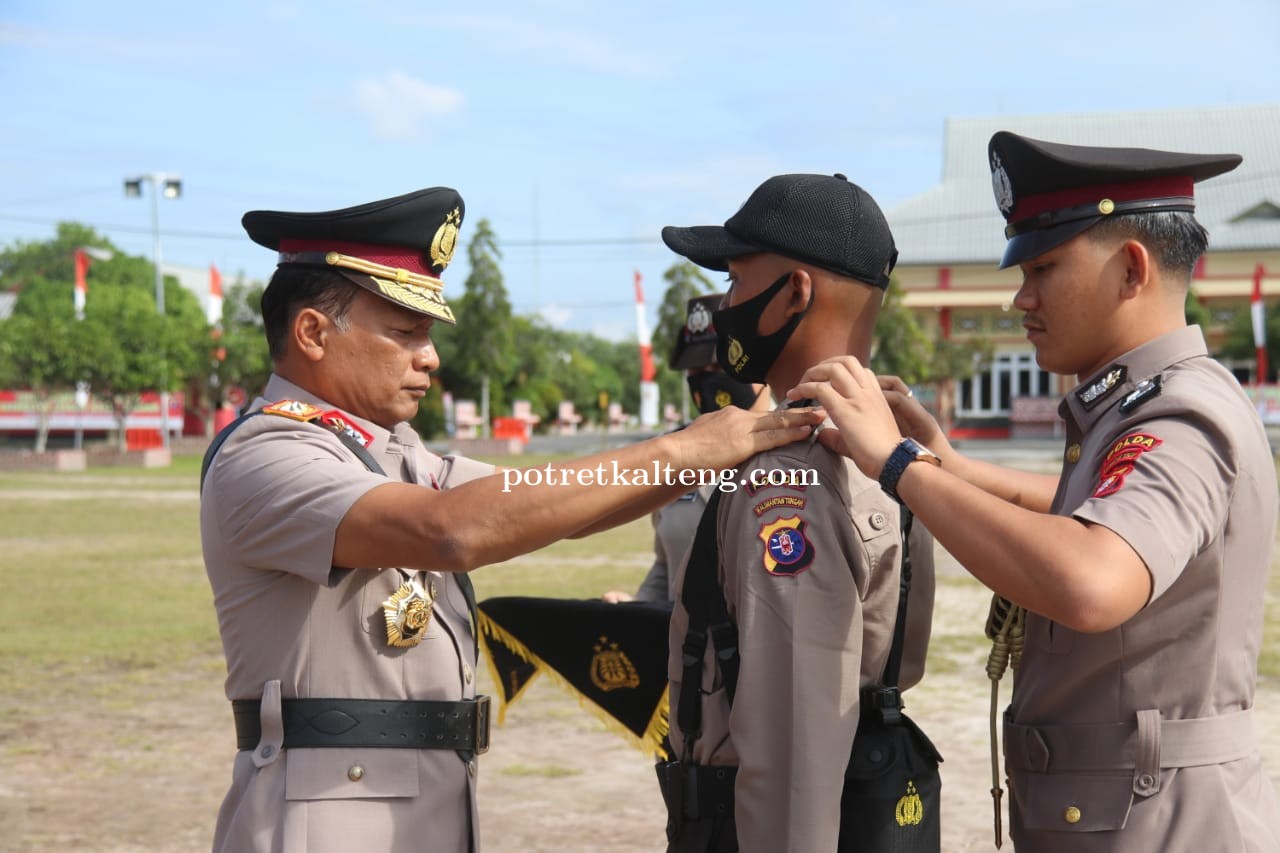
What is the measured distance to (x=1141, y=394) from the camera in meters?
2.37

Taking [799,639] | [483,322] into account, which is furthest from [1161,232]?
[483,322]

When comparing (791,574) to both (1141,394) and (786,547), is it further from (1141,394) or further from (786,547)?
(1141,394)

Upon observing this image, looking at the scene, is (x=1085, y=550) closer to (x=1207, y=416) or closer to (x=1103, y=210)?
(x=1207, y=416)

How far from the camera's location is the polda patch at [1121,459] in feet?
7.03

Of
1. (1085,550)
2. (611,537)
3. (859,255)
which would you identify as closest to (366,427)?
(859,255)

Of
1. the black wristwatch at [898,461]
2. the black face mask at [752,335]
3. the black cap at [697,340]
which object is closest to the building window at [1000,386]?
the black cap at [697,340]

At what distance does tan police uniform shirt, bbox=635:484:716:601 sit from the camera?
5293 mm

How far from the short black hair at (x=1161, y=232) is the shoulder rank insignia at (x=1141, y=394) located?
0.25 m

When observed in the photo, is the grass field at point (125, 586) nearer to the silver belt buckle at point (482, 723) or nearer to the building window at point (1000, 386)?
the silver belt buckle at point (482, 723)

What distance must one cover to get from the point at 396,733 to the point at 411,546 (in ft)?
1.53

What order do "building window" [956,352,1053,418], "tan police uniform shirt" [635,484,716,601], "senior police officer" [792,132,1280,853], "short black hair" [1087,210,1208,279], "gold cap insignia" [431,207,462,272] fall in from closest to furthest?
"senior police officer" [792,132,1280,853] < "short black hair" [1087,210,1208,279] < "gold cap insignia" [431,207,462,272] < "tan police uniform shirt" [635,484,716,601] < "building window" [956,352,1053,418]

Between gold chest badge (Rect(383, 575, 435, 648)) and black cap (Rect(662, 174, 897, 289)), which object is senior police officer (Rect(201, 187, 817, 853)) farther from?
black cap (Rect(662, 174, 897, 289))

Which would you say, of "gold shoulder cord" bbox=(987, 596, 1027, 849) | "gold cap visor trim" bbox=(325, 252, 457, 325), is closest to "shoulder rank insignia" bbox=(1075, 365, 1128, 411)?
"gold shoulder cord" bbox=(987, 596, 1027, 849)

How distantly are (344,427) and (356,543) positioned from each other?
16.4 inches
